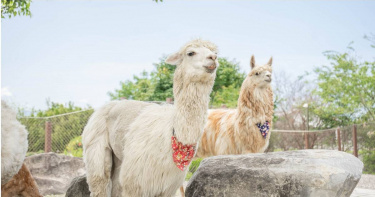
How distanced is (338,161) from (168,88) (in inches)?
492

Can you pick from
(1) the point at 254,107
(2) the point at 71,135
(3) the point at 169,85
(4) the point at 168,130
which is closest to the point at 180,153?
(4) the point at 168,130

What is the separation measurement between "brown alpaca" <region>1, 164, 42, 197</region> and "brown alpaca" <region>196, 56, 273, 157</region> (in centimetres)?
261

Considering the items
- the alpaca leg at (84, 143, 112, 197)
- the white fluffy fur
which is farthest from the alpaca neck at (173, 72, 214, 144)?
the white fluffy fur

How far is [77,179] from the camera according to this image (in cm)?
511

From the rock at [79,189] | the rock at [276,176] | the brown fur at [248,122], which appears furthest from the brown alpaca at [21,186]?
the brown fur at [248,122]

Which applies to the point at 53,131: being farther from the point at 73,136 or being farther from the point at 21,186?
the point at 21,186

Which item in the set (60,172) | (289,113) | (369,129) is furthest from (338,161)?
(289,113)

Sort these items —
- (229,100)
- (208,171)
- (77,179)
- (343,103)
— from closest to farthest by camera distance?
(208,171), (77,179), (343,103), (229,100)

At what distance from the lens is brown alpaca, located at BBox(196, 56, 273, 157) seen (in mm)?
5746

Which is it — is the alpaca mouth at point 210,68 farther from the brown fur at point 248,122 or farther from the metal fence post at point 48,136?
the metal fence post at point 48,136

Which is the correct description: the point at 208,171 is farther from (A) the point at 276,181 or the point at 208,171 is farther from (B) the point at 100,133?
(B) the point at 100,133

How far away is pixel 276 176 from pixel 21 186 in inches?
112

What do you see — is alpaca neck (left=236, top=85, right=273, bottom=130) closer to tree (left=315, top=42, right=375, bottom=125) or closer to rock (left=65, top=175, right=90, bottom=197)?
rock (left=65, top=175, right=90, bottom=197)

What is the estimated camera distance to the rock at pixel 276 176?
375cm
